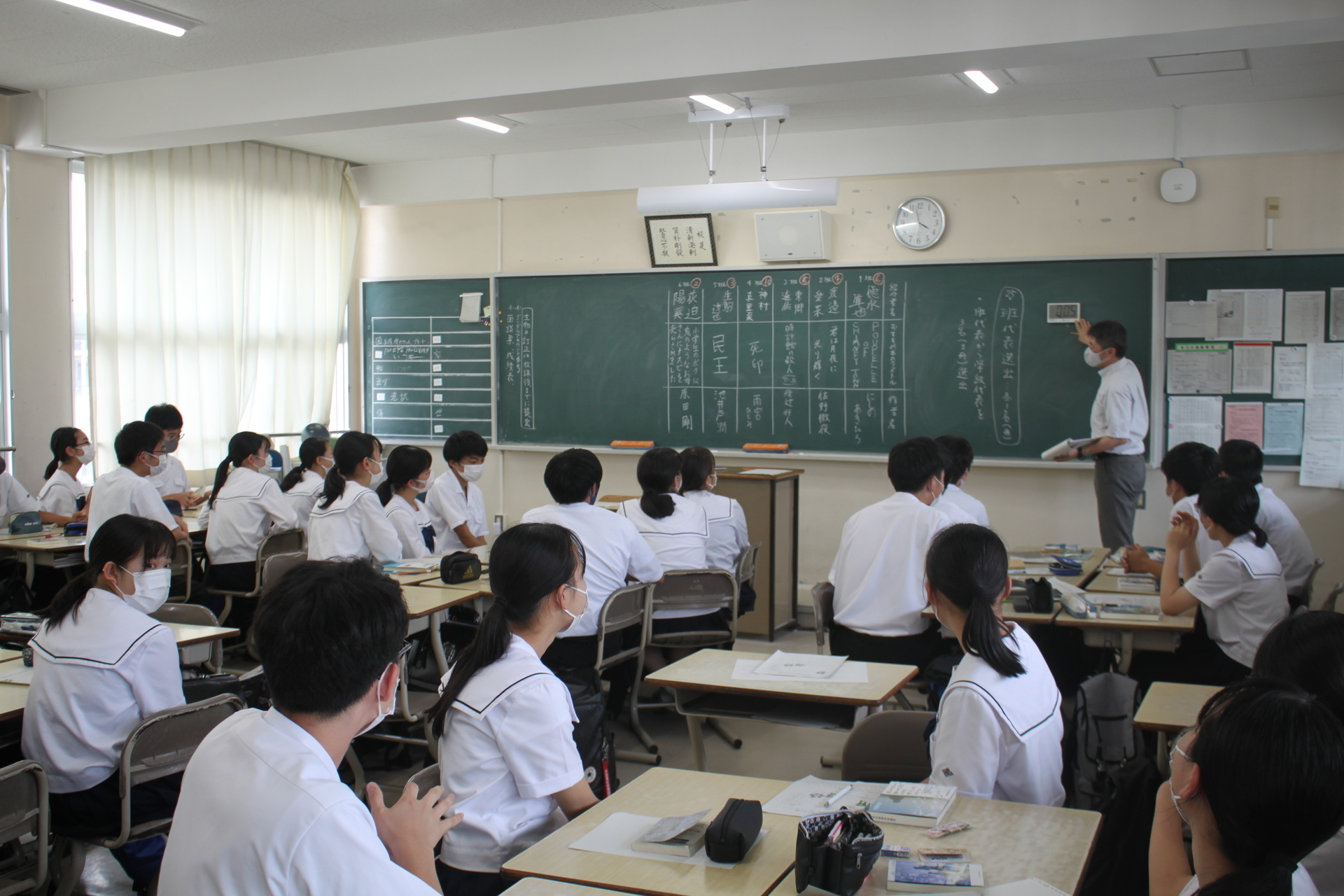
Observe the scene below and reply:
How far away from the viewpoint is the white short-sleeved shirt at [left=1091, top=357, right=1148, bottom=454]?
5.51m

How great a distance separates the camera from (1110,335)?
5.57 metres

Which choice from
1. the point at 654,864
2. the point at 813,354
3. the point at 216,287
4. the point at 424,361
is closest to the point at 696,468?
the point at 813,354

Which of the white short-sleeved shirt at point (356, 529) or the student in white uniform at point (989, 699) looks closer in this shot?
the student in white uniform at point (989, 699)

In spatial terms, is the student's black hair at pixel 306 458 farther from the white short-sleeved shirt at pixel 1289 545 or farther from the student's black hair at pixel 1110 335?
the white short-sleeved shirt at pixel 1289 545

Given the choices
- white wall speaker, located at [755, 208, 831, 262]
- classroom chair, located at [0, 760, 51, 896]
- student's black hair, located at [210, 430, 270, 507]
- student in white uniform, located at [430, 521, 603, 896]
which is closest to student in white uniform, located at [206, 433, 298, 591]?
student's black hair, located at [210, 430, 270, 507]

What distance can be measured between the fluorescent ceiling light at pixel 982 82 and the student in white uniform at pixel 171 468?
452cm

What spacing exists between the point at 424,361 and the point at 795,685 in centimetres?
566

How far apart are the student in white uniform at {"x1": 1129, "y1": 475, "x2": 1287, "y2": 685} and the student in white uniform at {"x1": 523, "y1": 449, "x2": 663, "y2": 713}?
6.05ft

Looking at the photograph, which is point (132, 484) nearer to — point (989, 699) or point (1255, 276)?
point (989, 699)

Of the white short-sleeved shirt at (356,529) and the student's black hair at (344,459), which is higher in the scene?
the student's black hair at (344,459)

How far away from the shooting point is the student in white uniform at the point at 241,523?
5.02 meters

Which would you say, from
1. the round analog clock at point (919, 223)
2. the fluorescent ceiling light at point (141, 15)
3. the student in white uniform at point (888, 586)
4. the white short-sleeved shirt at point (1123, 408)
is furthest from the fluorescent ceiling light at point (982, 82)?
the fluorescent ceiling light at point (141, 15)

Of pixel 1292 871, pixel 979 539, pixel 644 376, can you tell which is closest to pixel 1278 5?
pixel 979 539

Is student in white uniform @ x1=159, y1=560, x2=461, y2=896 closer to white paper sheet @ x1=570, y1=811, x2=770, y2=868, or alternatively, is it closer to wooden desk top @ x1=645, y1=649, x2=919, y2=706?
white paper sheet @ x1=570, y1=811, x2=770, y2=868
